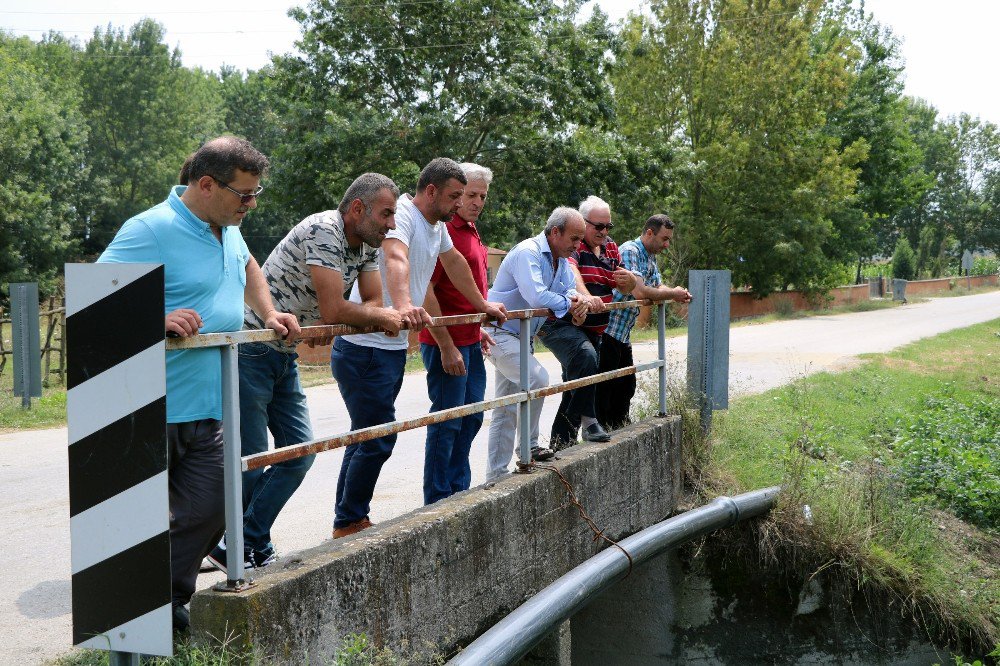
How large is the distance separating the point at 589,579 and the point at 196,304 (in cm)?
236

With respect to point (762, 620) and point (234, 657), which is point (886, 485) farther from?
point (234, 657)

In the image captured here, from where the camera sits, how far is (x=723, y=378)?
295 inches

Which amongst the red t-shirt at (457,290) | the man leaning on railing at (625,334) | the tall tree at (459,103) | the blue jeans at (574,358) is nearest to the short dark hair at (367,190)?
the red t-shirt at (457,290)

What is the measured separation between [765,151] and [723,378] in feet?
89.0

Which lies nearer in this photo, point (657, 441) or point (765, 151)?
point (657, 441)

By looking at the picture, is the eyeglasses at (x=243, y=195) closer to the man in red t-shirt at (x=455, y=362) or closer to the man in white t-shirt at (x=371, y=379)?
the man in white t-shirt at (x=371, y=379)

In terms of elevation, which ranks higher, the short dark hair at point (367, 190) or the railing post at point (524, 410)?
the short dark hair at point (367, 190)

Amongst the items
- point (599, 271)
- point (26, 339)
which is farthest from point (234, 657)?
point (26, 339)

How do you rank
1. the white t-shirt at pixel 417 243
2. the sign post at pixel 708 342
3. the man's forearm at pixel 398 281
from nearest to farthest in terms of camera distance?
the man's forearm at pixel 398 281 < the white t-shirt at pixel 417 243 < the sign post at pixel 708 342

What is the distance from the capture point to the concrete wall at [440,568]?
118 inches

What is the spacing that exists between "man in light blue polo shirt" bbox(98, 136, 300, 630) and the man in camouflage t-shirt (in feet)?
2.03

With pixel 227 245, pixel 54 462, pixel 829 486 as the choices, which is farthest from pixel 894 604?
pixel 54 462

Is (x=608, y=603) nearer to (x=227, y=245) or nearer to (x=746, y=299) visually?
(x=227, y=245)

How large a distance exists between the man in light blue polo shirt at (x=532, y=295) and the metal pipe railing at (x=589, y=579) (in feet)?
2.61
